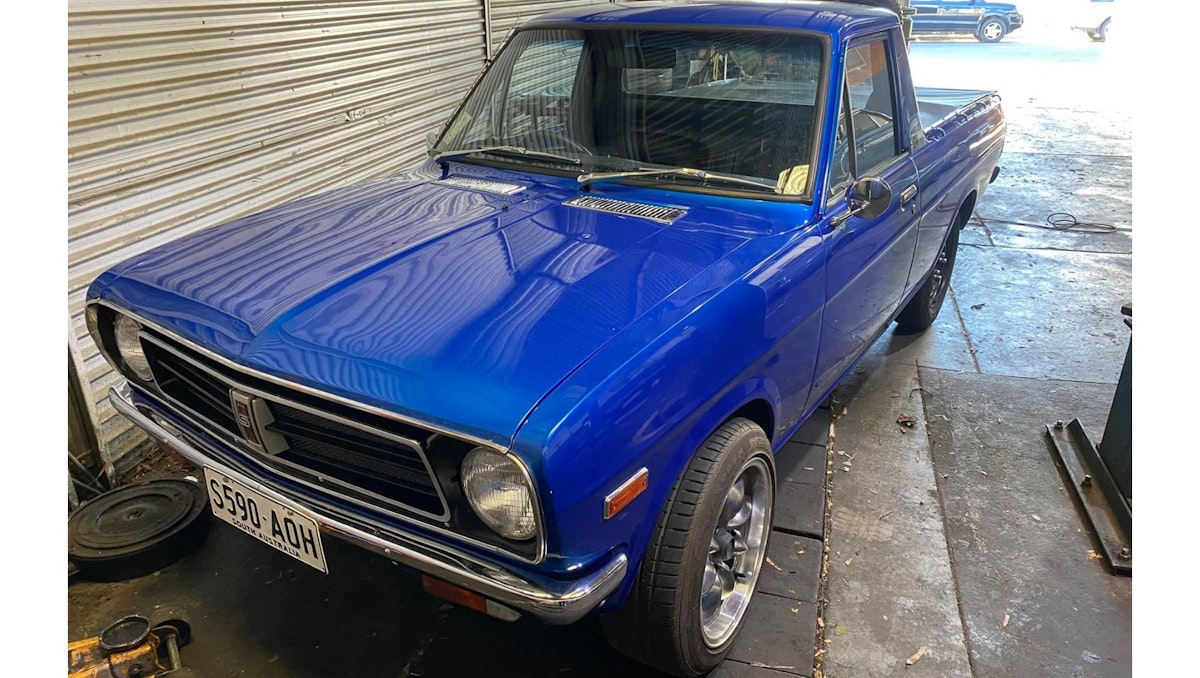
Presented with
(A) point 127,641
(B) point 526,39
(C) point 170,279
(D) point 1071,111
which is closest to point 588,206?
(B) point 526,39

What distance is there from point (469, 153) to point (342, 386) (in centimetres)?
167

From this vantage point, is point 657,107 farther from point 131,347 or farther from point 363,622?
point 363,622

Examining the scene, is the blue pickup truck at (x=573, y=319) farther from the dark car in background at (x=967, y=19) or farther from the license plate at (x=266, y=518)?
the dark car in background at (x=967, y=19)

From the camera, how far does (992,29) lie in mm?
19422

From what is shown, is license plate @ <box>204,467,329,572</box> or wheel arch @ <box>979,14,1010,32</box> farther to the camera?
wheel arch @ <box>979,14,1010,32</box>

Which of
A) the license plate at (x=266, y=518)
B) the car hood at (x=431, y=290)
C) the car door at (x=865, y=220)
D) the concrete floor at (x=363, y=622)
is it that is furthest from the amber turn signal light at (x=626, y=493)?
the car door at (x=865, y=220)

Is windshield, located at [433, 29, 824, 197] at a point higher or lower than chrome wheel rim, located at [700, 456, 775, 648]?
higher

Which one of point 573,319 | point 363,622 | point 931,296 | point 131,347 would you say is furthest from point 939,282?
point 131,347

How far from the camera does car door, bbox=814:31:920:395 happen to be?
275 centimetres

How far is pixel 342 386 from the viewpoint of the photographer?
70.5 inches

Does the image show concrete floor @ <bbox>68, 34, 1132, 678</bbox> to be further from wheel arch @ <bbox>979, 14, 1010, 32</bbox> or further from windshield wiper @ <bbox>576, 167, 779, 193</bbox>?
wheel arch @ <bbox>979, 14, 1010, 32</bbox>

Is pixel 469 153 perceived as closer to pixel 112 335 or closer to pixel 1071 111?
pixel 112 335

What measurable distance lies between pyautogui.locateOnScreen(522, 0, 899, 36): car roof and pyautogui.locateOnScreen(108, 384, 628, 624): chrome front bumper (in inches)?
81.1

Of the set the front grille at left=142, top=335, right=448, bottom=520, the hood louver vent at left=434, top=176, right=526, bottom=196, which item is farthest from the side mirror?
the front grille at left=142, top=335, right=448, bottom=520
